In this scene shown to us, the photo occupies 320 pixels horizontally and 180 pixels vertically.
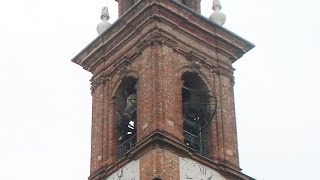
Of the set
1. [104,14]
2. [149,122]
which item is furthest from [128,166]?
[104,14]

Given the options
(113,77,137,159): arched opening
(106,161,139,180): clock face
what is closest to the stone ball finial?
(113,77,137,159): arched opening

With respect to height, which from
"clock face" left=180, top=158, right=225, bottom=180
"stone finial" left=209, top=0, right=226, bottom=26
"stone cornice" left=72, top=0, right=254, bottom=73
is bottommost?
"clock face" left=180, top=158, right=225, bottom=180

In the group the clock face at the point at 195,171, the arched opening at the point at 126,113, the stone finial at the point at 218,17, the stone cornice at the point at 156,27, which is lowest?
the clock face at the point at 195,171

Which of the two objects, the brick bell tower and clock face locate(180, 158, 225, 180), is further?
the brick bell tower

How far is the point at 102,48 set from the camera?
124ft

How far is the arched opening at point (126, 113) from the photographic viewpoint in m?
35.9

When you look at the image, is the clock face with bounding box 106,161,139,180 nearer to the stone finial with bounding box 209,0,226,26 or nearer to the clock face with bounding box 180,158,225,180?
the clock face with bounding box 180,158,225,180

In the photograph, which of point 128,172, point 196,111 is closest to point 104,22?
point 196,111

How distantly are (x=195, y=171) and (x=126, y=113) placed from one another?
3253 millimetres

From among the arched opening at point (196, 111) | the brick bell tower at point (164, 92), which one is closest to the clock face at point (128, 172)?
the brick bell tower at point (164, 92)

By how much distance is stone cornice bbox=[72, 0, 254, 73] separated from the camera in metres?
36.3

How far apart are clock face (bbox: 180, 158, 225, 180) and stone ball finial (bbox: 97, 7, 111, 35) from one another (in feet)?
20.1

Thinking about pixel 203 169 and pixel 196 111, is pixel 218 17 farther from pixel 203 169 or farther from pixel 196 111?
pixel 203 169

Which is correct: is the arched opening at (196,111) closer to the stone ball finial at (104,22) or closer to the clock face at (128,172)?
the clock face at (128,172)
